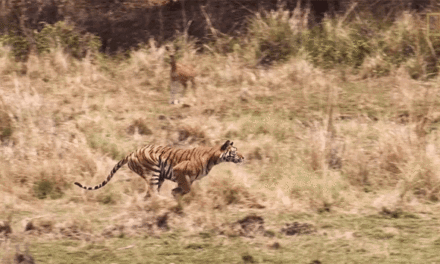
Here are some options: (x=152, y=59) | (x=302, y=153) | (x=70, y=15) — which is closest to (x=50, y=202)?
(x=302, y=153)

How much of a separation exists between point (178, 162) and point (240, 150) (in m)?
1.43

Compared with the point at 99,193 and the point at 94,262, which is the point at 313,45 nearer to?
the point at 99,193

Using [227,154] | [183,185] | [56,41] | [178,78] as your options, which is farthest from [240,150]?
[56,41]

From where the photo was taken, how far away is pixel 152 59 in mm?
10195

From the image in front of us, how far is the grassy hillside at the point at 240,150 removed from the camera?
615 centimetres

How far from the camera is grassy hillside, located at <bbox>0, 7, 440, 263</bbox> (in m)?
6.15

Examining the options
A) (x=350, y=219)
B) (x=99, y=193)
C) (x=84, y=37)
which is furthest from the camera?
(x=84, y=37)

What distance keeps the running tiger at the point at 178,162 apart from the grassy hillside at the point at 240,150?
0.20 m

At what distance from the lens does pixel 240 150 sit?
7883 millimetres

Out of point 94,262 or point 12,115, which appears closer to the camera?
point 94,262

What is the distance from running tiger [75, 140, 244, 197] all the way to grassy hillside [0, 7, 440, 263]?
0.20 m

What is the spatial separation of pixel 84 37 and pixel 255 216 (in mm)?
5127

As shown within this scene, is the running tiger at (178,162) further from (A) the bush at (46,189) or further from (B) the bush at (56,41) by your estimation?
(B) the bush at (56,41)

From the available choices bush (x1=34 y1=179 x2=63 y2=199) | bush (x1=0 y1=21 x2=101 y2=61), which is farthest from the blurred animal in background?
bush (x1=34 y1=179 x2=63 y2=199)
